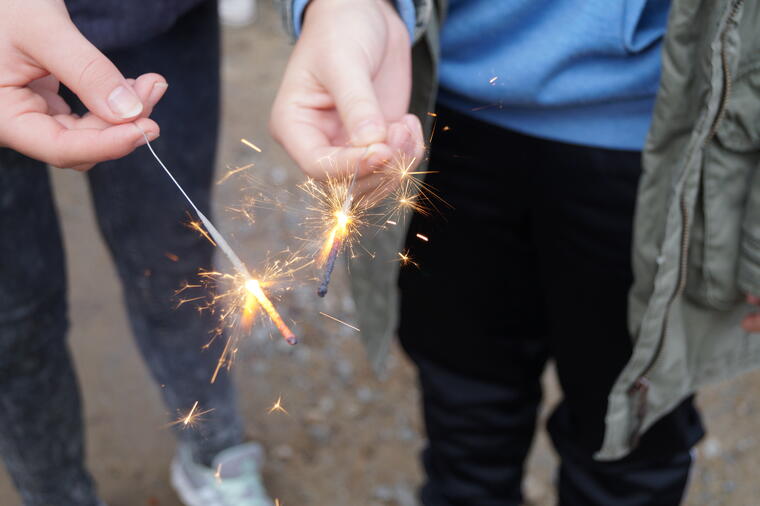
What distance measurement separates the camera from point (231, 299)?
1.27 meters

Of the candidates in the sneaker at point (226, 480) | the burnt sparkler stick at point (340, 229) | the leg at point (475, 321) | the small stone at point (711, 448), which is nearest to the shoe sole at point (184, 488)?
the sneaker at point (226, 480)

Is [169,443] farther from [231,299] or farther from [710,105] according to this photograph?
[710,105]

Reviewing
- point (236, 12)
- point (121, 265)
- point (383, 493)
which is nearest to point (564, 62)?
point (121, 265)

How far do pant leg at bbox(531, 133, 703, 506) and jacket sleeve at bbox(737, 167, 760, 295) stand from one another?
0.58 feet

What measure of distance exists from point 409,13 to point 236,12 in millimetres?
3373

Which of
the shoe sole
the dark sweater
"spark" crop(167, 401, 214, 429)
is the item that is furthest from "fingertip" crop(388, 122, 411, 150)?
the shoe sole

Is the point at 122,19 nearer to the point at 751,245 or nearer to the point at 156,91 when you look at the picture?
the point at 156,91

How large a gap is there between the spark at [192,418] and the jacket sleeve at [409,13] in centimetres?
97

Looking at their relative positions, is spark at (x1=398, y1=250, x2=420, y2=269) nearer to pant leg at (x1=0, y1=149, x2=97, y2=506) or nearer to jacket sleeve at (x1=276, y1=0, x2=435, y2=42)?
jacket sleeve at (x1=276, y1=0, x2=435, y2=42)

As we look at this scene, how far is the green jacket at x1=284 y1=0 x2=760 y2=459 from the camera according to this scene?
957 millimetres

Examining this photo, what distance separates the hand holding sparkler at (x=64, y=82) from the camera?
2.53ft

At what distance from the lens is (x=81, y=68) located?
2.53 ft

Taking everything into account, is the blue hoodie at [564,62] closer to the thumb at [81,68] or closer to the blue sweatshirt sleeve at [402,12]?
the blue sweatshirt sleeve at [402,12]

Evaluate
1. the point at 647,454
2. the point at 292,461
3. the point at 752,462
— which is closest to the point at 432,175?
the point at 647,454
